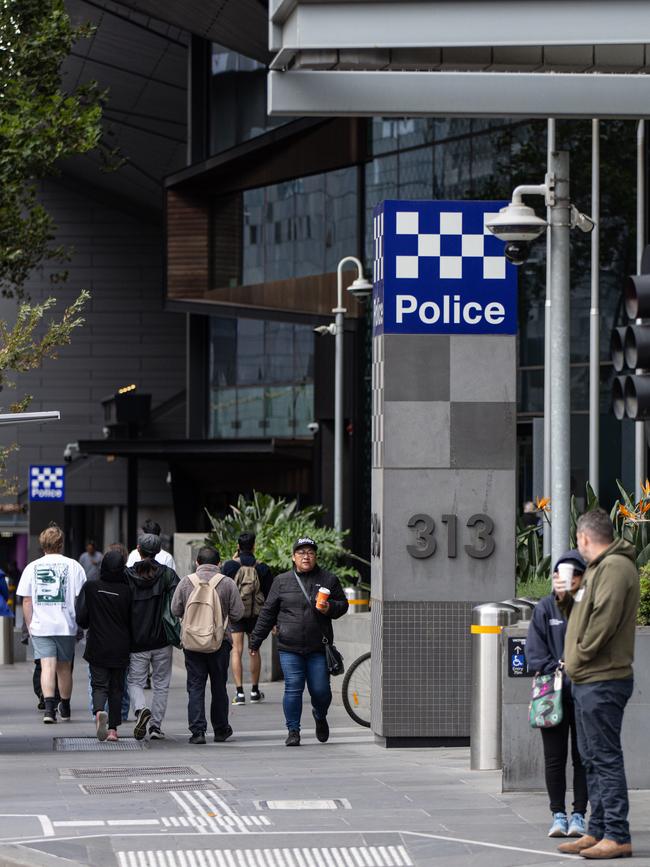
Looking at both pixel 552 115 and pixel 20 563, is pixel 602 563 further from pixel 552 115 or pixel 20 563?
pixel 20 563

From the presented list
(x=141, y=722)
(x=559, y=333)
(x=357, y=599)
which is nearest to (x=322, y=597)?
(x=141, y=722)

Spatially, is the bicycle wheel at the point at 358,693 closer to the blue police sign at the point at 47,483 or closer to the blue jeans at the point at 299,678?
the blue jeans at the point at 299,678

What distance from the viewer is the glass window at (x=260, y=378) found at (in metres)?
38.1

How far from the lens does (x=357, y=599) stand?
60.8ft

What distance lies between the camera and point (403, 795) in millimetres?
10336

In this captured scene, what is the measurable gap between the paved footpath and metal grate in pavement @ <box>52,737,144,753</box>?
2 centimetres

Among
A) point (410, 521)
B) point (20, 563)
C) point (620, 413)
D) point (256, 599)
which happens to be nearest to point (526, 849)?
point (620, 413)

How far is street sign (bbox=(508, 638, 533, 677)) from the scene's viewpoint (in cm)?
1030

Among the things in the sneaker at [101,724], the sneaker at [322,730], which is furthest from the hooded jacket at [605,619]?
the sneaker at [101,724]

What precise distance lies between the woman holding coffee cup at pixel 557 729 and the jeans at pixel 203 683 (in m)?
5.01

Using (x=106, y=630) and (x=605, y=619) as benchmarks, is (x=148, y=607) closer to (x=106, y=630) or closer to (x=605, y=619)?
(x=106, y=630)

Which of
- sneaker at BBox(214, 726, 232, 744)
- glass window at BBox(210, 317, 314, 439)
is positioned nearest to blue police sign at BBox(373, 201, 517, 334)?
sneaker at BBox(214, 726, 232, 744)

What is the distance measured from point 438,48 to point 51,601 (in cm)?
625

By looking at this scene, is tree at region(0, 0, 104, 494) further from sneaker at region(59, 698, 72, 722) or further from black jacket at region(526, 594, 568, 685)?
black jacket at region(526, 594, 568, 685)
